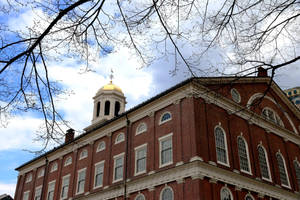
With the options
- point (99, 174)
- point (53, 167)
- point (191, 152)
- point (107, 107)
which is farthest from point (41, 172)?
point (191, 152)

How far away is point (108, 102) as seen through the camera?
4303 cm

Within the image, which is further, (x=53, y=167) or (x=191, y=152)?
(x=53, y=167)

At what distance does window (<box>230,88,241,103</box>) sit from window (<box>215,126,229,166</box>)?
4115 millimetres

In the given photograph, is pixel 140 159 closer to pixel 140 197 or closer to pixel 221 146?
pixel 140 197

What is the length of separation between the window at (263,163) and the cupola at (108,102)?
1936 cm

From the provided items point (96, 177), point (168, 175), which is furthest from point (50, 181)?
point (168, 175)

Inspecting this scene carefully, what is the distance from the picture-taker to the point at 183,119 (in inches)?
931

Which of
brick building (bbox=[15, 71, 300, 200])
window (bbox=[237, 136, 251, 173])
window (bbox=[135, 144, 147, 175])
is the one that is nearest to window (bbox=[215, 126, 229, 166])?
brick building (bbox=[15, 71, 300, 200])

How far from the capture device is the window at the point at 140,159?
25516 mm

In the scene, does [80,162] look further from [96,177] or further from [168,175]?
[168,175]

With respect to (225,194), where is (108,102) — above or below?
above

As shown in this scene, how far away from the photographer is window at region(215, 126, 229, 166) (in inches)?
918

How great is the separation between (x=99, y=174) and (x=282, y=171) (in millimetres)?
15361

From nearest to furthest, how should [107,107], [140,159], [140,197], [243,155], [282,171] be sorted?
[140,197] < [243,155] < [140,159] < [282,171] < [107,107]
